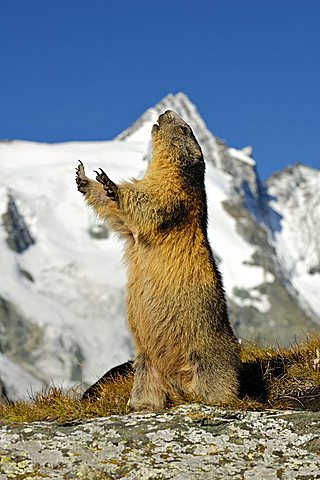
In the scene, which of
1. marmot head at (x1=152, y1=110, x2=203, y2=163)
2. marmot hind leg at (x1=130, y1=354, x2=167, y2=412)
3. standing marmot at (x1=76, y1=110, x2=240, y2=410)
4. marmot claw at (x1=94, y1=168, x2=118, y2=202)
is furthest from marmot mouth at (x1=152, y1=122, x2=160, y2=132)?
marmot hind leg at (x1=130, y1=354, x2=167, y2=412)

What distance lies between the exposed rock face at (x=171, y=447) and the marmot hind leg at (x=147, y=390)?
913mm

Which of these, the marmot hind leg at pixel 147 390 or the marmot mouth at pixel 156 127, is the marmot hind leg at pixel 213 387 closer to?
the marmot hind leg at pixel 147 390

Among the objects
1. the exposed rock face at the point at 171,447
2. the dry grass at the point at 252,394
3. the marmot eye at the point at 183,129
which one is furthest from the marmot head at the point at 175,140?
the exposed rock face at the point at 171,447

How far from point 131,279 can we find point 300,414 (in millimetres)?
3082

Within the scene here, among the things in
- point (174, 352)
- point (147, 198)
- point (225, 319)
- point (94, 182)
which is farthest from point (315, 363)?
point (94, 182)

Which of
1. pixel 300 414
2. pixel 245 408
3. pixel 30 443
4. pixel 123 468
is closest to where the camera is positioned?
pixel 123 468

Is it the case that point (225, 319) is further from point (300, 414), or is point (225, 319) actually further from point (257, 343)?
point (257, 343)

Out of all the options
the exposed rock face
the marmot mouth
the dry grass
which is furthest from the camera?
the marmot mouth

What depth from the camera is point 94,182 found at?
38.3 feet

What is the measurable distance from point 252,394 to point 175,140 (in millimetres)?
3882

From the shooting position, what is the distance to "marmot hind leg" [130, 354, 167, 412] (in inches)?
401

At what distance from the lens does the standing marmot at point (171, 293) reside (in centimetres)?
1035

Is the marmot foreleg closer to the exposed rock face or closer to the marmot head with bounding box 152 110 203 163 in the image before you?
the marmot head with bounding box 152 110 203 163

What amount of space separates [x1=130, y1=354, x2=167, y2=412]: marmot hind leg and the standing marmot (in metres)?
0.01
